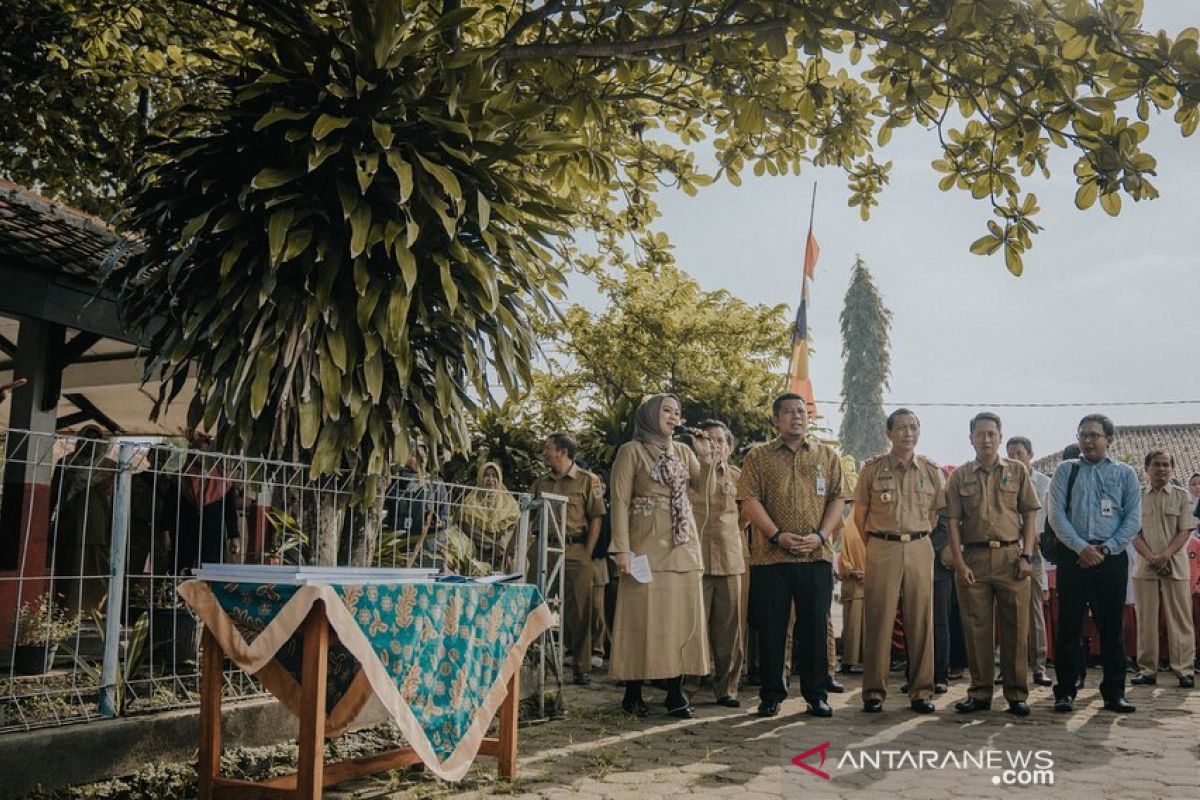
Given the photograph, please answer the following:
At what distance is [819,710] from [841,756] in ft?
4.27

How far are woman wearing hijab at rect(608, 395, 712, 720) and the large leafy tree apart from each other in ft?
205

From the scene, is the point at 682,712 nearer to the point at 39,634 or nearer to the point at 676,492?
the point at 676,492

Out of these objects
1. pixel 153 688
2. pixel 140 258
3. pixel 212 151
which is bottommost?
pixel 153 688

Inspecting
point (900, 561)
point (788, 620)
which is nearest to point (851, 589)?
point (900, 561)

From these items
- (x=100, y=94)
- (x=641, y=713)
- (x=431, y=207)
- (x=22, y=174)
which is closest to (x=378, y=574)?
(x=431, y=207)

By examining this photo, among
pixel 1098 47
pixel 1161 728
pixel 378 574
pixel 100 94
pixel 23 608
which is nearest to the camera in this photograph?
pixel 378 574

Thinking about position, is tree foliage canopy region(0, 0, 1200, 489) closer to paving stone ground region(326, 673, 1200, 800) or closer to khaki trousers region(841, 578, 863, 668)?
paving stone ground region(326, 673, 1200, 800)

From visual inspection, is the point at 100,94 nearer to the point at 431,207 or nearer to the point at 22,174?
the point at 22,174

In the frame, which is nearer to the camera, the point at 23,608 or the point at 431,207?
the point at 431,207

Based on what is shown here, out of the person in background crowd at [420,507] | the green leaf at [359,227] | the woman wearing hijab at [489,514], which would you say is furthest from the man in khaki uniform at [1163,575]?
the green leaf at [359,227]

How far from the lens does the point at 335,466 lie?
17.1 feet

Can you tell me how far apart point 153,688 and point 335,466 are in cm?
137

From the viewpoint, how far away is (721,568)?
7.52 m

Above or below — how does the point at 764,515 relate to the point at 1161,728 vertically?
above
